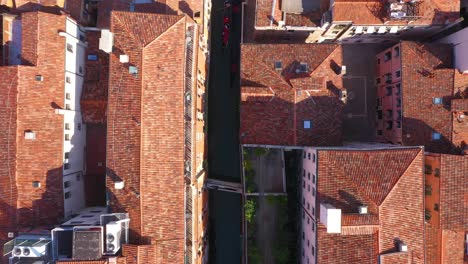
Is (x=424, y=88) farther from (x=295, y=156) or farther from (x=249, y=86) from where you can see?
(x=249, y=86)

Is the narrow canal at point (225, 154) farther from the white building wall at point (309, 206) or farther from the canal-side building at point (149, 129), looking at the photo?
the canal-side building at point (149, 129)

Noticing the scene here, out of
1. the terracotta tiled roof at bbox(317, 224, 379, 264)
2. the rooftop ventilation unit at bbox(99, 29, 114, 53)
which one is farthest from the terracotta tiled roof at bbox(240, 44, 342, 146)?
the rooftop ventilation unit at bbox(99, 29, 114, 53)

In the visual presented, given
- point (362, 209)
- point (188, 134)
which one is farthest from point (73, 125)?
point (362, 209)

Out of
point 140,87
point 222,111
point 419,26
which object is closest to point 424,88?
point 419,26

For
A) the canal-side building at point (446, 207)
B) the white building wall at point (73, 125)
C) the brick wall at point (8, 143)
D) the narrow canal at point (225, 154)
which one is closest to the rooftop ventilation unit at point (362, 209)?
the canal-side building at point (446, 207)

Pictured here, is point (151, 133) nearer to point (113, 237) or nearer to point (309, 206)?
Answer: point (113, 237)

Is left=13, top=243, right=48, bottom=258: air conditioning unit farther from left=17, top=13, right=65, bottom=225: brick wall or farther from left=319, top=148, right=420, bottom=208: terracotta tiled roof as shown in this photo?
left=319, top=148, right=420, bottom=208: terracotta tiled roof

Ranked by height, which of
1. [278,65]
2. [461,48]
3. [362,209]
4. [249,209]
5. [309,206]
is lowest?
[249,209]
